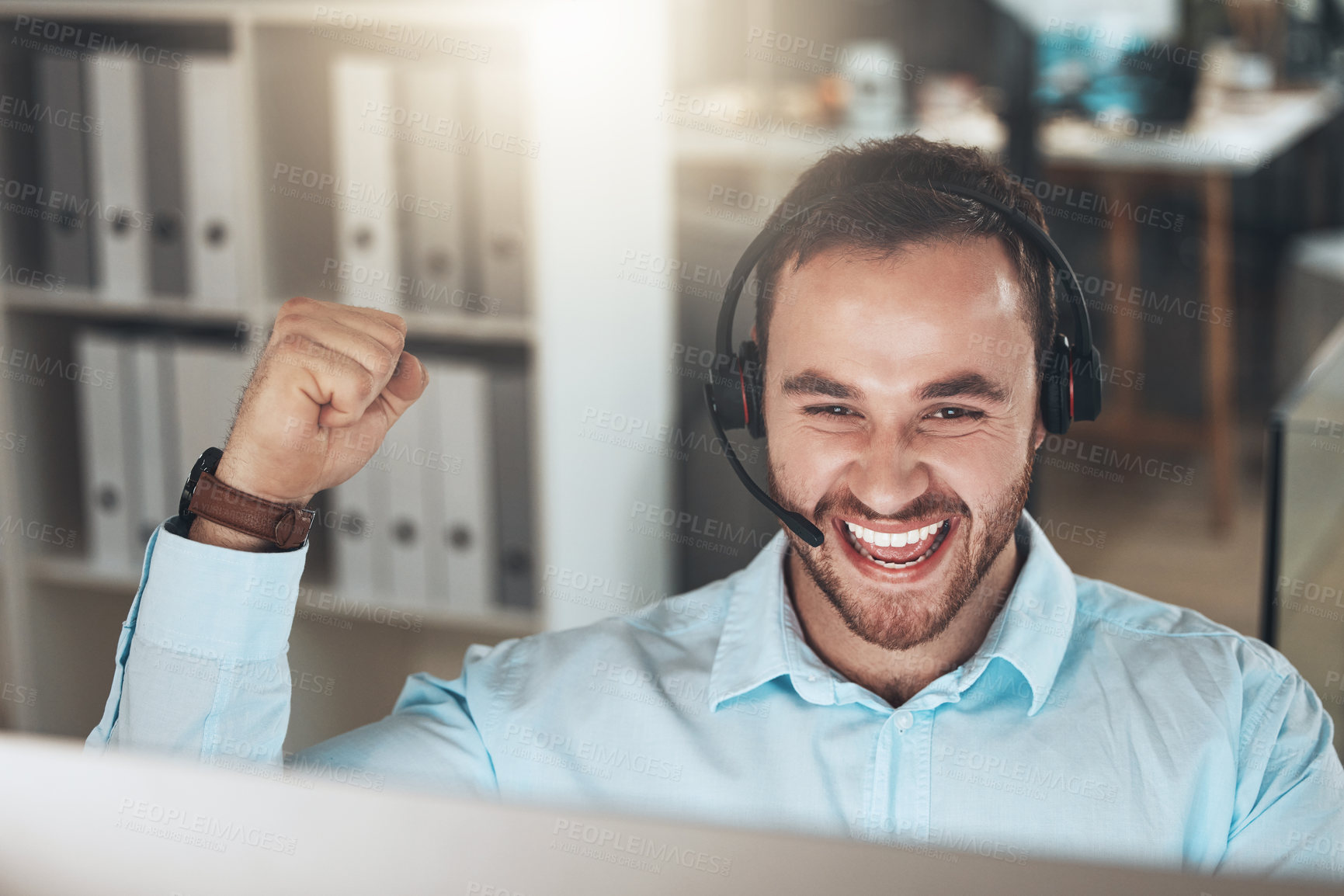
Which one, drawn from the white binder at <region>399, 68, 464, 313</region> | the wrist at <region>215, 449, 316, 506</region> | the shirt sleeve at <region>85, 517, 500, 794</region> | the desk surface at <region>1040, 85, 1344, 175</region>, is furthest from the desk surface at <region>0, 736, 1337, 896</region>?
the desk surface at <region>1040, 85, 1344, 175</region>

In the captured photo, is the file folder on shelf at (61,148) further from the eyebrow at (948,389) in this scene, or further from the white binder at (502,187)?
the eyebrow at (948,389)

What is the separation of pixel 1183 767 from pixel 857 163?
1.09 feet

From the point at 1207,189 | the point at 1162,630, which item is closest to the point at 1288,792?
the point at 1162,630

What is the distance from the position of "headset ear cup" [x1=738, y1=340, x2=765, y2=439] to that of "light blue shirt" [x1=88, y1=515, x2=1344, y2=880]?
2.5 inches

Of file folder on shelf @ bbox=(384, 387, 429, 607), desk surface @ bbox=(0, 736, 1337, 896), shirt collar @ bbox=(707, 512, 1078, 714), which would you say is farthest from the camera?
file folder on shelf @ bbox=(384, 387, 429, 607)

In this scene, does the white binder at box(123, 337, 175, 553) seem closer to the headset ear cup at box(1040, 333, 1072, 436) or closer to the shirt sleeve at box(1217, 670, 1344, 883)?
the headset ear cup at box(1040, 333, 1072, 436)

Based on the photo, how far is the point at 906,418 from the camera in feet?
1.69

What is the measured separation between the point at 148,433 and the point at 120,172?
1.01 ft

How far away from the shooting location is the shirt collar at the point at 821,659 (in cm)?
56

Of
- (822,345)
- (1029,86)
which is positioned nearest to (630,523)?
(822,345)

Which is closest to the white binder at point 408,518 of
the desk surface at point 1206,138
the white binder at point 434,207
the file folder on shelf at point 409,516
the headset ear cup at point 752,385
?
the file folder on shelf at point 409,516

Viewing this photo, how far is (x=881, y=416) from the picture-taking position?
52 centimetres

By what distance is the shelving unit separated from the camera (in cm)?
89

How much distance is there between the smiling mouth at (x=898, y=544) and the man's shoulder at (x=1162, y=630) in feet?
0.28
